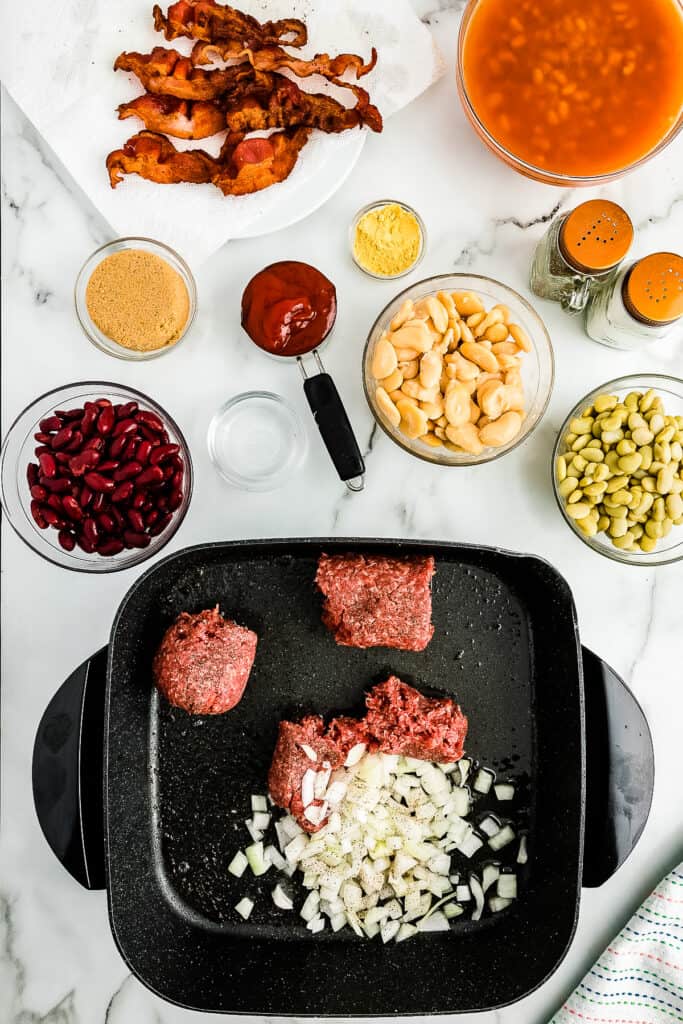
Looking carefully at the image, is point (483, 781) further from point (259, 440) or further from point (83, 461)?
point (83, 461)

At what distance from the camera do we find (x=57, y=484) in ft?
4.86

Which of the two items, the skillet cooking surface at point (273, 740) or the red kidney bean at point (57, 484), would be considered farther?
the skillet cooking surface at point (273, 740)

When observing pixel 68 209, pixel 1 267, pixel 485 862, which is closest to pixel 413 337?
pixel 68 209

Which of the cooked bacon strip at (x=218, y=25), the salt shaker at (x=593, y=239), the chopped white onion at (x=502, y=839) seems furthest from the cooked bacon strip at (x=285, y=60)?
the chopped white onion at (x=502, y=839)

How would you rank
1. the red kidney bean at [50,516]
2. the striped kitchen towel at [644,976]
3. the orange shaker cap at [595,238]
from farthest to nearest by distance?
the striped kitchen towel at [644,976] < the red kidney bean at [50,516] < the orange shaker cap at [595,238]

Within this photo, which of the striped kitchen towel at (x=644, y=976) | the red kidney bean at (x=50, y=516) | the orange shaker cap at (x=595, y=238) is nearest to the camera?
the orange shaker cap at (x=595, y=238)

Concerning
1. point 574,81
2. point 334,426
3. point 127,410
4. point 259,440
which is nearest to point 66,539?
point 127,410

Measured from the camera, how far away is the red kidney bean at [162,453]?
1498 millimetres

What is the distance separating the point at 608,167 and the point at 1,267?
1.22 meters

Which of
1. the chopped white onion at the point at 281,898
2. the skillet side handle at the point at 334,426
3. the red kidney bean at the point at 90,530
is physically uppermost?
the red kidney bean at the point at 90,530

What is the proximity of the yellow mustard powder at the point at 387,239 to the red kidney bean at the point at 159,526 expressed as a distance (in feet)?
2.05

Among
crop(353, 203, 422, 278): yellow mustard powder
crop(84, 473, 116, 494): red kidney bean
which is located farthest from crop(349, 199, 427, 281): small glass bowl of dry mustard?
crop(84, 473, 116, 494): red kidney bean

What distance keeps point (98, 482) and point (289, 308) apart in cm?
48

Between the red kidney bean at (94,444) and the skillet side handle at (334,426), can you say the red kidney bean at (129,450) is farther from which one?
the skillet side handle at (334,426)
